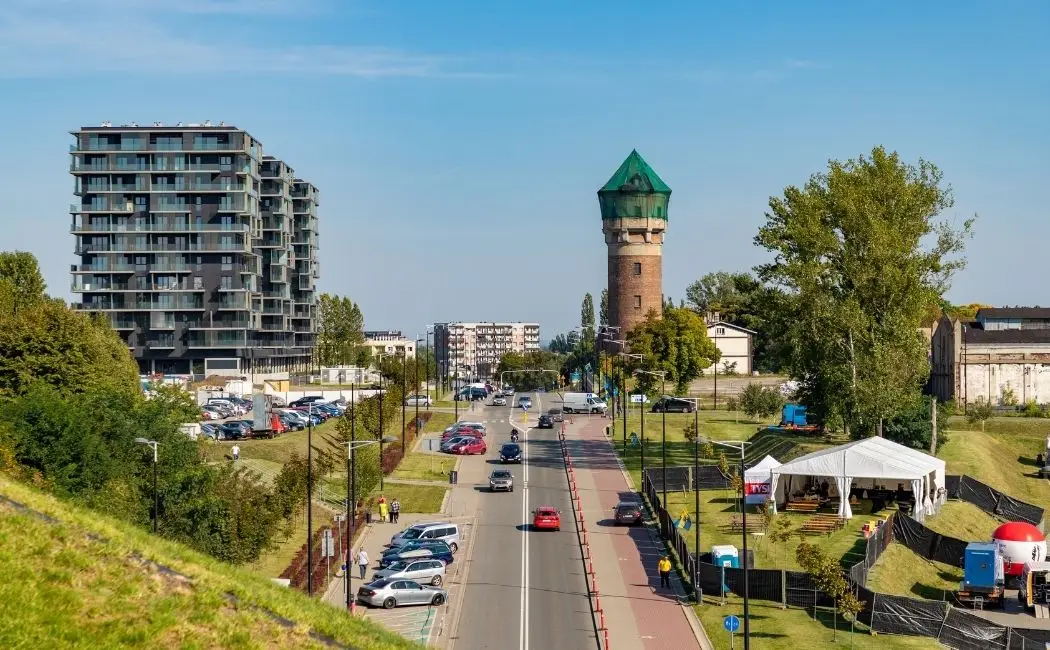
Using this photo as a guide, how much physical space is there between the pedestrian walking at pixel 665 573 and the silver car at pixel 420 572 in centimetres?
899

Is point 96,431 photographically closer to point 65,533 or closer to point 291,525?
point 291,525

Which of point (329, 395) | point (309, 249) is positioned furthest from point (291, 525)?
point (309, 249)

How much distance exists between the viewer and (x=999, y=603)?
177ft

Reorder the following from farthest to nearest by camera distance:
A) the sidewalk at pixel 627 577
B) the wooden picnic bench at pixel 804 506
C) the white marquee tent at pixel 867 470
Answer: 1. the wooden picnic bench at pixel 804 506
2. the white marquee tent at pixel 867 470
3. the sidewalk at pixel 627 577

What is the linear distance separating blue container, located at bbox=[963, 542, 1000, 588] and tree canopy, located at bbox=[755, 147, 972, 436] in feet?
86.2

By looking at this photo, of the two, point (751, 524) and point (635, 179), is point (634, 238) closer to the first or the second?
point (635, 179)

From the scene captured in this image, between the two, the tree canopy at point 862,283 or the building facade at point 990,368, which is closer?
the tree canopy at point 862,283

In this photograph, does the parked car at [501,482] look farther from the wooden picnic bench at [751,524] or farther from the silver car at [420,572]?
the silver car at [420,572]

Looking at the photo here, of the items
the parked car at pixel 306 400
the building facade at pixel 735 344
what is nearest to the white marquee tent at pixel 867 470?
the parked car at pixel 306 400

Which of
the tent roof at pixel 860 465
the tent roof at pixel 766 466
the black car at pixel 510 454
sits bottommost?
the black car at pixel 510 454

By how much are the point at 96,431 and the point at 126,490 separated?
9.29 metres

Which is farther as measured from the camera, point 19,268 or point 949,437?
point 19,268

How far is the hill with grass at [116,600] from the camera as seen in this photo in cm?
2275

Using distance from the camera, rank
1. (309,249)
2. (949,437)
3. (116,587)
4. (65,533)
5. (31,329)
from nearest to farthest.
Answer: (116,587) → (65,533) → (31,329) → (949,437) → (309,249)
